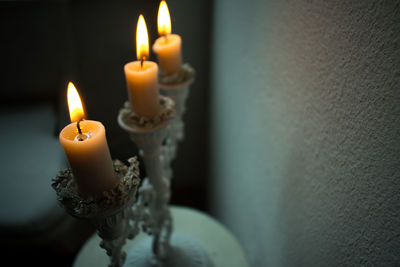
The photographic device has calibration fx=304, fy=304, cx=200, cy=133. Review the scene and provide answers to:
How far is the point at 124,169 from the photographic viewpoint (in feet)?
1.44

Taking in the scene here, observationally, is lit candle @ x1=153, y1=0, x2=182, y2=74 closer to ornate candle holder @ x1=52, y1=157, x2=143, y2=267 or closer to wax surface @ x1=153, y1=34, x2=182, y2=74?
wax surface @ x1=153, y1=34, x2=182, y2=74

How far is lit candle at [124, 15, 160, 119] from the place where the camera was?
46cm

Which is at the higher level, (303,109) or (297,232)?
(303,109)

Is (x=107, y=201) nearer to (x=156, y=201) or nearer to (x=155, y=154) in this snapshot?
(x=155, y=154)

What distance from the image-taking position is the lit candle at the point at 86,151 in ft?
1.17

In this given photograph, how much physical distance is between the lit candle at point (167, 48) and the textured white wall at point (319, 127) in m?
0.18

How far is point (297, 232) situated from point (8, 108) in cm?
60

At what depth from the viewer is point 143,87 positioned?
0.47 meters

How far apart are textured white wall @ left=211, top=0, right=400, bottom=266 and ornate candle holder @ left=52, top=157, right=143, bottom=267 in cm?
28

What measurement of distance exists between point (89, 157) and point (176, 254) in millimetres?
520

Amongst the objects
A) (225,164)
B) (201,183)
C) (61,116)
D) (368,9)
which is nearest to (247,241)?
(225,164)

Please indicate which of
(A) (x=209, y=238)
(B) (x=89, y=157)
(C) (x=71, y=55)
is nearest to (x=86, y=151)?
(B) (x=89, y=157)

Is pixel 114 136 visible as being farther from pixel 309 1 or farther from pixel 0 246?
pixel 309 1

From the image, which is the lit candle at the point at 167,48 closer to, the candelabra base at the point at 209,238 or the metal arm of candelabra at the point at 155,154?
the metal arm of candelabra at the point at 155,154
